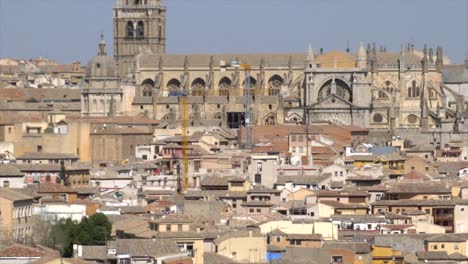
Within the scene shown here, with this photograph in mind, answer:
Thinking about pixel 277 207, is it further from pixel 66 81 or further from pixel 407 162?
pixel 66 81

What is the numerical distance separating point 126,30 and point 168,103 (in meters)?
19.6

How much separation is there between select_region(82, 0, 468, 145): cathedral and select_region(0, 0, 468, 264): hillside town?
148 millimetres

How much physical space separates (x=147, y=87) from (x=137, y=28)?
11987 mm

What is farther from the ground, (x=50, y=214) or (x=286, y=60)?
(x=286, y=60)

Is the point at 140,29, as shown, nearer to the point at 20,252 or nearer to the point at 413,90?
the point at 413,90

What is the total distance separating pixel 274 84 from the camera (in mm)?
152125

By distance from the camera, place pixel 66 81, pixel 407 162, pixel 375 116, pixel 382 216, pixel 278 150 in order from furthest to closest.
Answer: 1. pixel 66 81
2. pixel 375 116
3. pixel 278 150
4. pixel 407 162
5. pixel 382 216

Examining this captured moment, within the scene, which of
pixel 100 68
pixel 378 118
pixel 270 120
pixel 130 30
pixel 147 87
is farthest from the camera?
pixel 130 30

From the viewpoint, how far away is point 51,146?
3957 inches

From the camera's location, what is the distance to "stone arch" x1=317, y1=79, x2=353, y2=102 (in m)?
140

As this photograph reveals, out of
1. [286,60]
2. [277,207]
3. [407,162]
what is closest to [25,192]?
[277,207]

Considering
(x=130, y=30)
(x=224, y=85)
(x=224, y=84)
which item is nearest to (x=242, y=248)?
(x=224, y=85)

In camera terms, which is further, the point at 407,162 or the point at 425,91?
the point at 425,91

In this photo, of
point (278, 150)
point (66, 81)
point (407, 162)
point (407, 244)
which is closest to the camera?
point (407, 244)
